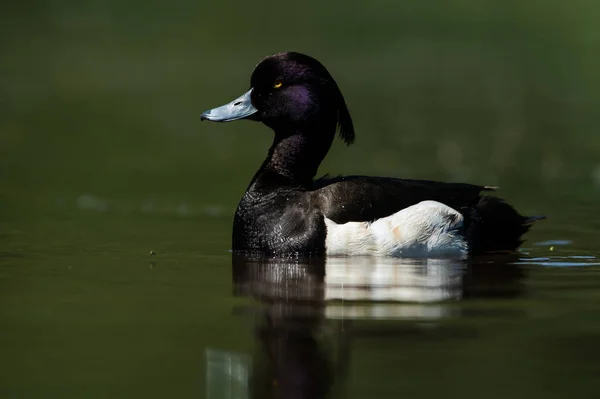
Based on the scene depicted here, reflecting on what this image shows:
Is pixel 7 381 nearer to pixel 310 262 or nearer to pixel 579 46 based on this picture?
pixel 310 262

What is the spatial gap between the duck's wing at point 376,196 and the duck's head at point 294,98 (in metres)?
0.52

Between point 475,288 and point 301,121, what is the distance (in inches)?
98.4

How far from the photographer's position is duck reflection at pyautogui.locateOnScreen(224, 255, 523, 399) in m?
5.45

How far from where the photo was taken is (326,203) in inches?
346

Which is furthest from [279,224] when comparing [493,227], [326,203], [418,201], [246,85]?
[246,85]

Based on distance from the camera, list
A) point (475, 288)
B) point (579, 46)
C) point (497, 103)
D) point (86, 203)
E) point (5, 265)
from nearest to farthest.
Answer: point (475, 288), point (5, 265), point (86, 203), point (497, 103), point (579, 46)

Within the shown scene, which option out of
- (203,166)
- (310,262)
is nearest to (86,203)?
(203,166)

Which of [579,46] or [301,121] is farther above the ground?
[579,46]

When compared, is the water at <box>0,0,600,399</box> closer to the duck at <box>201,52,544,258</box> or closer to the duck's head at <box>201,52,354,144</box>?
the duck at <box>201,52,544,258</box>

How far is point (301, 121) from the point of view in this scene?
9.51 metres

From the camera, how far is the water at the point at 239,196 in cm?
557

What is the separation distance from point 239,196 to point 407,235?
3.79 metres

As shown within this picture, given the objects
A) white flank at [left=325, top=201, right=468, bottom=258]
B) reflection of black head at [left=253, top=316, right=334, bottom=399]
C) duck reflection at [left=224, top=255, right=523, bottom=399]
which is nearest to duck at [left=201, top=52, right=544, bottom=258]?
white flank at [left=325, top=201, right=468, bottom=258]

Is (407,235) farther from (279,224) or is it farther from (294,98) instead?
(294,98)
